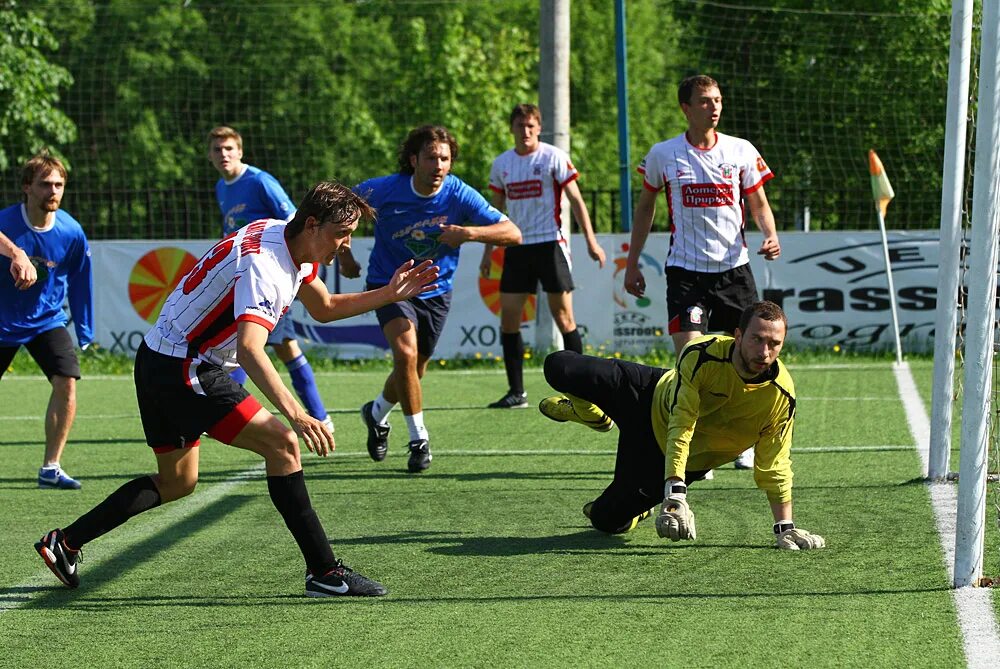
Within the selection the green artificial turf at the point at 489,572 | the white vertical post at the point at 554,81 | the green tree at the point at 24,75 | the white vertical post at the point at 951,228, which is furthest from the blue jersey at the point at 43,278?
the green tree at the point at 24,75

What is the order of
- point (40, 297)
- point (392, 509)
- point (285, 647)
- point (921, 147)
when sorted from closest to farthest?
1. point (285, 647)
2. point (392, 509)
3. point (40, 297)
4. point (921, 147)

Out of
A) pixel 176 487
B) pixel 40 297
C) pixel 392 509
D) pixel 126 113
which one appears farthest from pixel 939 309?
pixel 126 113

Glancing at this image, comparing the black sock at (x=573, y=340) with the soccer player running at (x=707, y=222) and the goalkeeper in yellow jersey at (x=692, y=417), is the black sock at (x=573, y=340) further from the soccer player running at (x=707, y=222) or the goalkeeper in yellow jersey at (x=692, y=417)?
the goalkeeper in yellow jersey at (x=692, y=417)

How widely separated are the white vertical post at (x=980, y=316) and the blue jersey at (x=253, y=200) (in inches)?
204

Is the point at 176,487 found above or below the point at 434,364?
above

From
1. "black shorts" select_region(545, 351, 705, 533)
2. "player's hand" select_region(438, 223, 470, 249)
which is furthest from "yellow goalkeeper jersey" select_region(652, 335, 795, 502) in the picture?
"player's hand" select_region(438, 223, 470, 249)

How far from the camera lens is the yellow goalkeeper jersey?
5414mm

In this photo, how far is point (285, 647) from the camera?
4340 mm

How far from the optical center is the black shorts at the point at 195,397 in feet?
16.0

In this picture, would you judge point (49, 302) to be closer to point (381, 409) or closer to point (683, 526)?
point (381, 409)

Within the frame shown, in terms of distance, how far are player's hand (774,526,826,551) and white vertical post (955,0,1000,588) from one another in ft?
2.58

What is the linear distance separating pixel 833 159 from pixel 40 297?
1450 cm

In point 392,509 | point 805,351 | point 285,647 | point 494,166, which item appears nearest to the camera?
point 285,647

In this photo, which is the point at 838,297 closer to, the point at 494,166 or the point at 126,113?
the point at 494,166
